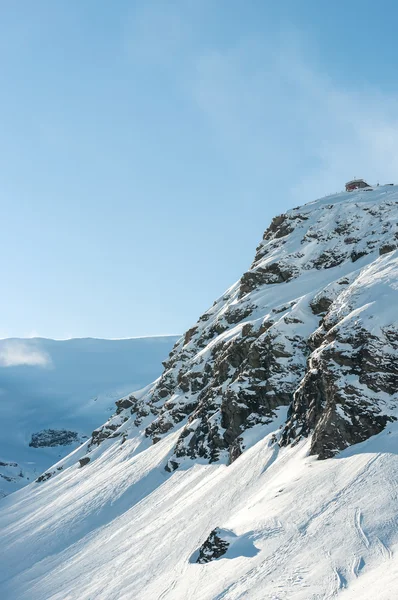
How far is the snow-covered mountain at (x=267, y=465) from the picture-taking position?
36469 millimetres

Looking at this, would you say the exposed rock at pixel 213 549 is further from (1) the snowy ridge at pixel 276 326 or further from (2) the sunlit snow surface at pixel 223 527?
(1) the snowy ridge at pixel 276 326

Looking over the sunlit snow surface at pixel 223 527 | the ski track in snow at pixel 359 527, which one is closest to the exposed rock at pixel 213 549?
the sunlit snow surface at pixel 223 527

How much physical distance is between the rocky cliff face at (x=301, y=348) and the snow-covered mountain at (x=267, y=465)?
0.20 metres

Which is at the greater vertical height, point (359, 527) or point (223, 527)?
point (223, 527)

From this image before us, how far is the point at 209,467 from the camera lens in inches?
2776

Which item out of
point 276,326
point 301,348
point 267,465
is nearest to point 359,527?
point 267,465

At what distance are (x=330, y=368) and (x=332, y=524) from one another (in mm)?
16653

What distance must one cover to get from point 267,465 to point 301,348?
17.1 m

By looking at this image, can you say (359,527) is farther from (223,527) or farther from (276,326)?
(276,326)

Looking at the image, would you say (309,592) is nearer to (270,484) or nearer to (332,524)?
(332,524)

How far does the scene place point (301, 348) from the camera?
6912 centimetres

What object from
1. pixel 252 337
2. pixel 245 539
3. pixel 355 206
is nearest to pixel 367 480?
pixel 245 539

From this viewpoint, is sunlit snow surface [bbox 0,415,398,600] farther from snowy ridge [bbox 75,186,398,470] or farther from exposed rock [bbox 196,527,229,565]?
snowy ridge [bbox 75,186,398,470]

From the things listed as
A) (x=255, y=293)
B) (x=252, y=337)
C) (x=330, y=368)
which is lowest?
(x=330, y=368)
